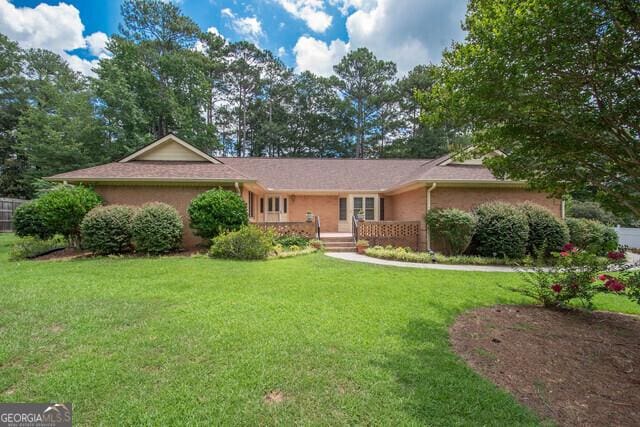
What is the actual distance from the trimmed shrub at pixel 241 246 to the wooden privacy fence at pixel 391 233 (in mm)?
5008

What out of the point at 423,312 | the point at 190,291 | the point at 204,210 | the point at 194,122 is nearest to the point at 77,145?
the point at 194,122

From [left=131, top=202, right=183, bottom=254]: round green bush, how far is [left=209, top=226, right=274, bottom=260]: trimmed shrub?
5.90ft

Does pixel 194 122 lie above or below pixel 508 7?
above

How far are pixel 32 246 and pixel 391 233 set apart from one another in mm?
14765

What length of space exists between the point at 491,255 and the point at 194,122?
26.5 meters

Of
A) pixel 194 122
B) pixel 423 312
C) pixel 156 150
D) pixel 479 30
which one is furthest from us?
pixel 194 122

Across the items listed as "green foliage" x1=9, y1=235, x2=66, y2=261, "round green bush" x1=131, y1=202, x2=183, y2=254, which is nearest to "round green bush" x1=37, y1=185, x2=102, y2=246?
"green foliage" x1=9, y1=235, x2=66, y2=261

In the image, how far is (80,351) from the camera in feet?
11.3

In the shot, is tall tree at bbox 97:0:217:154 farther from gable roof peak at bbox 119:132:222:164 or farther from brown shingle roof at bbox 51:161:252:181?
brown shingle roof at bbox 51:161:252:181

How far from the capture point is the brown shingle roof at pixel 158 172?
11.7 m

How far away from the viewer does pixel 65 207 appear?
34.6 ft

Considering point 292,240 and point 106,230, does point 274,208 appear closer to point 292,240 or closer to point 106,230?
point 292,240

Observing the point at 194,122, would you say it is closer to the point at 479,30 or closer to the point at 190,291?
the point at 190,291

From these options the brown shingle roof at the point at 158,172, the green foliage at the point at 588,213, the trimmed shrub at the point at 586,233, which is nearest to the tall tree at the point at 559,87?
the trimmed shrub at the point at 586,233
